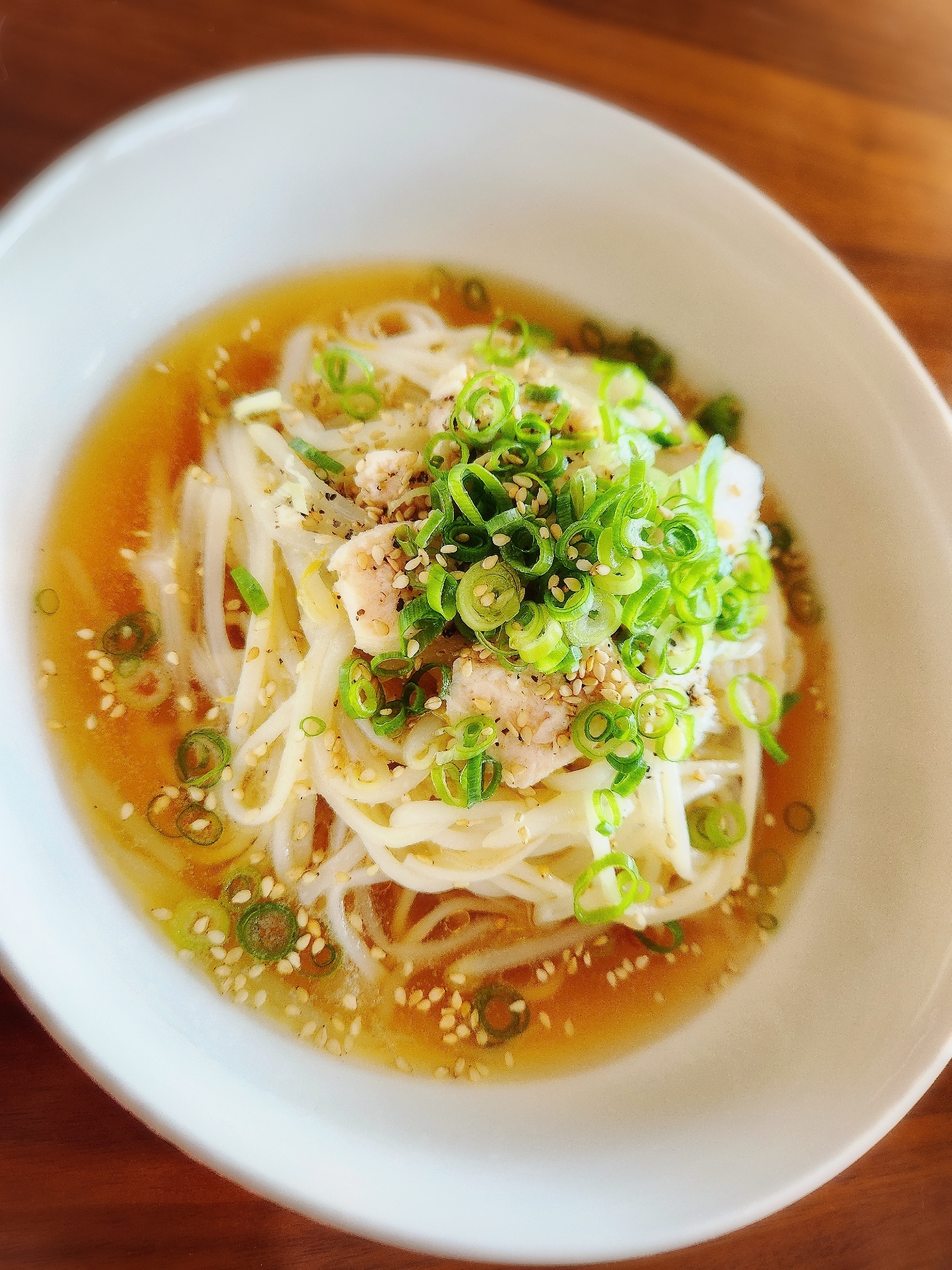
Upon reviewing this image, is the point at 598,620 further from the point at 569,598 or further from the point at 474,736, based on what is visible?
the point at 474,736

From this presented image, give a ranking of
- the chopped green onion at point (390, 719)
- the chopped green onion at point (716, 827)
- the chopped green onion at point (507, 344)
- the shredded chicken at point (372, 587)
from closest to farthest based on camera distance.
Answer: the shredded chicken at point (372, 587)
the chopped green onion at point (390, 719)
the chopped green onion at point (716, 827)
the chopped green onion at point (507, 344)

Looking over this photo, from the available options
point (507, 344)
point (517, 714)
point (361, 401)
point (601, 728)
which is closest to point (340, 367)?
point (361, 401)

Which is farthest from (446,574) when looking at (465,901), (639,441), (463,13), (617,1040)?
(463,13)

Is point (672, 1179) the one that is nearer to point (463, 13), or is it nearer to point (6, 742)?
point (6, 742)

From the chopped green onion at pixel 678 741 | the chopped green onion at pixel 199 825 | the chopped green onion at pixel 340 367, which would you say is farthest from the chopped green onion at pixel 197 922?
the chopped green onion at pixel 340 367

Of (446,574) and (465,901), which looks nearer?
(446,574)

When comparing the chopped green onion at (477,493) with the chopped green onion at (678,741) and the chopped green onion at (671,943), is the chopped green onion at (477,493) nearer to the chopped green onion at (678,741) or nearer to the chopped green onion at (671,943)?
the chopped green onion at (678,741)
